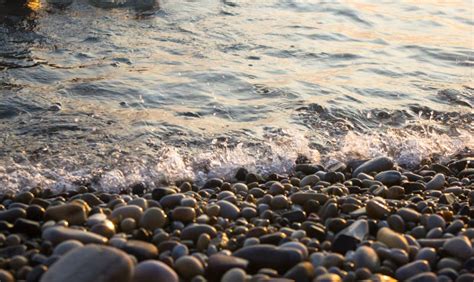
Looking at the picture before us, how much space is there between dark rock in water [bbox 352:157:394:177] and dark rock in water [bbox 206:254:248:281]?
6.92 feet

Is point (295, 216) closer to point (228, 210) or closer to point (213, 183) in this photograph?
point (228, 210)

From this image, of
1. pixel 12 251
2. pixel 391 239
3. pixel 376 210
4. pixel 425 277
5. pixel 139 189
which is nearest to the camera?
pixel 425 277

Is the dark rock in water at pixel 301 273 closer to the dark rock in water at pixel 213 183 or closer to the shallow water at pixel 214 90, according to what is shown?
the dark rock in water at pixel 213 183

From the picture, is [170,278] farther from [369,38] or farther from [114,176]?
[369,38]

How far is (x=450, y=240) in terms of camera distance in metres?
3.45

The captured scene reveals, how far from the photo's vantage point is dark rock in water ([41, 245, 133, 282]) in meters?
2.74

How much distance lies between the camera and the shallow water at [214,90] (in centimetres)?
538

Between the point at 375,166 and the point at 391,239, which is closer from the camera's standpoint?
the point at 391,239

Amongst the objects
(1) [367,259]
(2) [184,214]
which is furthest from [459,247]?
(2) [184,214]

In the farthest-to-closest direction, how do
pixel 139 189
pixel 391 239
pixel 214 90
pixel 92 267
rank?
1. pixel 214 90
2. pixel 139 189
3. pixel 391 239
4. pixel 92 267

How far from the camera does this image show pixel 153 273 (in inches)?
115

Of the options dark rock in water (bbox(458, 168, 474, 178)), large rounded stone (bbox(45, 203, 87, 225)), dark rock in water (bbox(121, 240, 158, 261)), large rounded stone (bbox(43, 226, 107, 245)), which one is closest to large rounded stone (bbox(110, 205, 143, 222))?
large rounded stone (bbox(45, 203, 87, 225))

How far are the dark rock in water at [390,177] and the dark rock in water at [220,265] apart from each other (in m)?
1.90

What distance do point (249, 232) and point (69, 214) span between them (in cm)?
101
